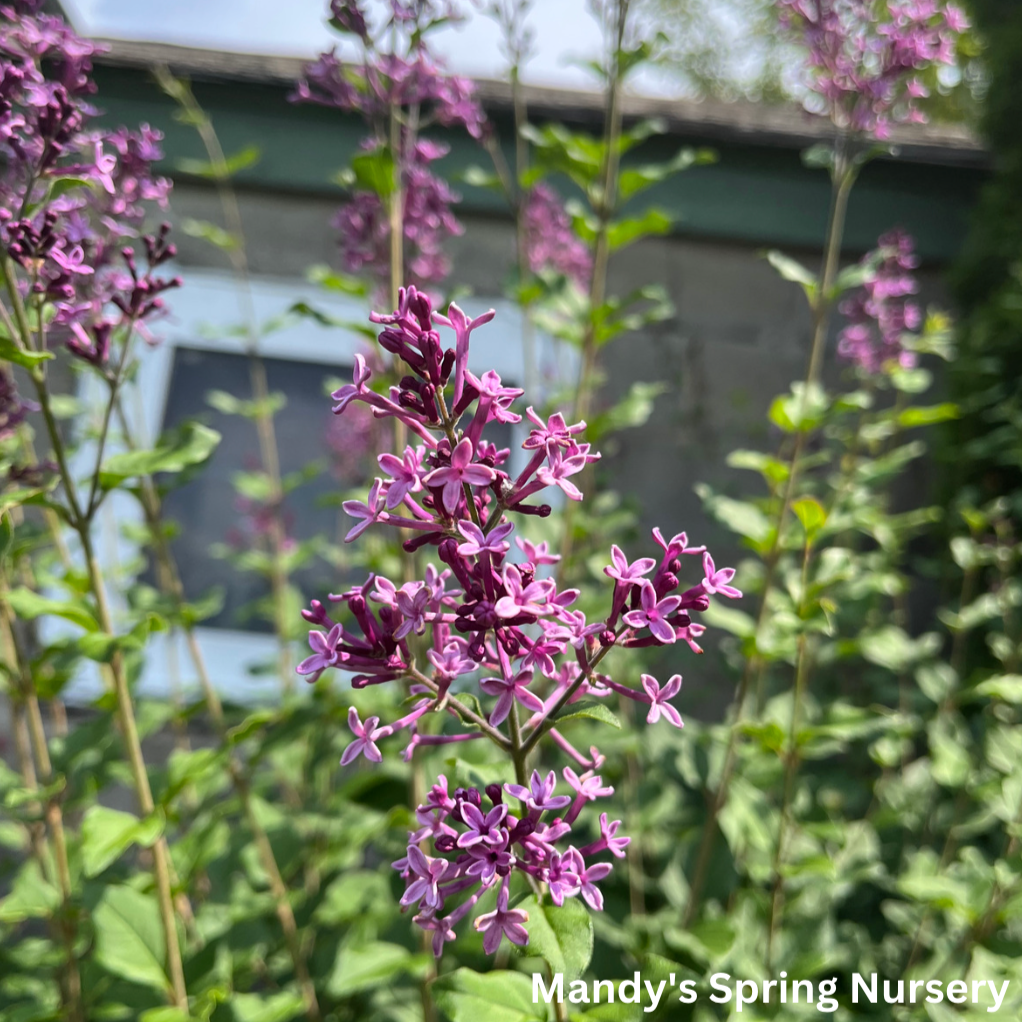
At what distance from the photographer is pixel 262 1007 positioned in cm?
182

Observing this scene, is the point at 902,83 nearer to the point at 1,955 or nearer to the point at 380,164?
the point at 380,164

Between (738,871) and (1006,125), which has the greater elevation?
(1006,125)

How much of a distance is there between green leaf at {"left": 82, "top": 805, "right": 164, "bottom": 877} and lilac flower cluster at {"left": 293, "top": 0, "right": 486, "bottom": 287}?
5.20ft

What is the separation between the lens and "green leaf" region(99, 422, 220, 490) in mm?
1558

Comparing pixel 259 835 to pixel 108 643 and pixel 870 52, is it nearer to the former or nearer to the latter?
pixel 108 643

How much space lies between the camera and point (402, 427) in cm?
197

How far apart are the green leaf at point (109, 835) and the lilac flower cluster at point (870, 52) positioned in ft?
8.91

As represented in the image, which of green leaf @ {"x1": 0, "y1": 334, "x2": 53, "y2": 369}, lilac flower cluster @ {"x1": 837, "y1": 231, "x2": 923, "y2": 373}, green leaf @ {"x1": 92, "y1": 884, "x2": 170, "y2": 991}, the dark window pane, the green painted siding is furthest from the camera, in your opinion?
the dark window pane

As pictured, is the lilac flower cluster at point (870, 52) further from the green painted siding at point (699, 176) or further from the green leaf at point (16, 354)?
the green leaf at point (16, 354)

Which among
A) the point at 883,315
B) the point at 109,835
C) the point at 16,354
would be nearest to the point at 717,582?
the point at 16,354

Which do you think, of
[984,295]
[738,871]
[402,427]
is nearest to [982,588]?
[984,295]

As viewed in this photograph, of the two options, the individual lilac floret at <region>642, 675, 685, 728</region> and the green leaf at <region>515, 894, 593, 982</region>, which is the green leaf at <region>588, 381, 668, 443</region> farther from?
the green leaf at <region>515, 894, 593, 982</region>

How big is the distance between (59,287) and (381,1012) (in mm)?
2052

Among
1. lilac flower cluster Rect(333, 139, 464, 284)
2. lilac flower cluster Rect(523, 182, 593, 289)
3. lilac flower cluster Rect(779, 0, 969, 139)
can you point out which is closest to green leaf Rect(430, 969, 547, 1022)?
lilac flower cluster Rect(333, 139, 464, 284)
